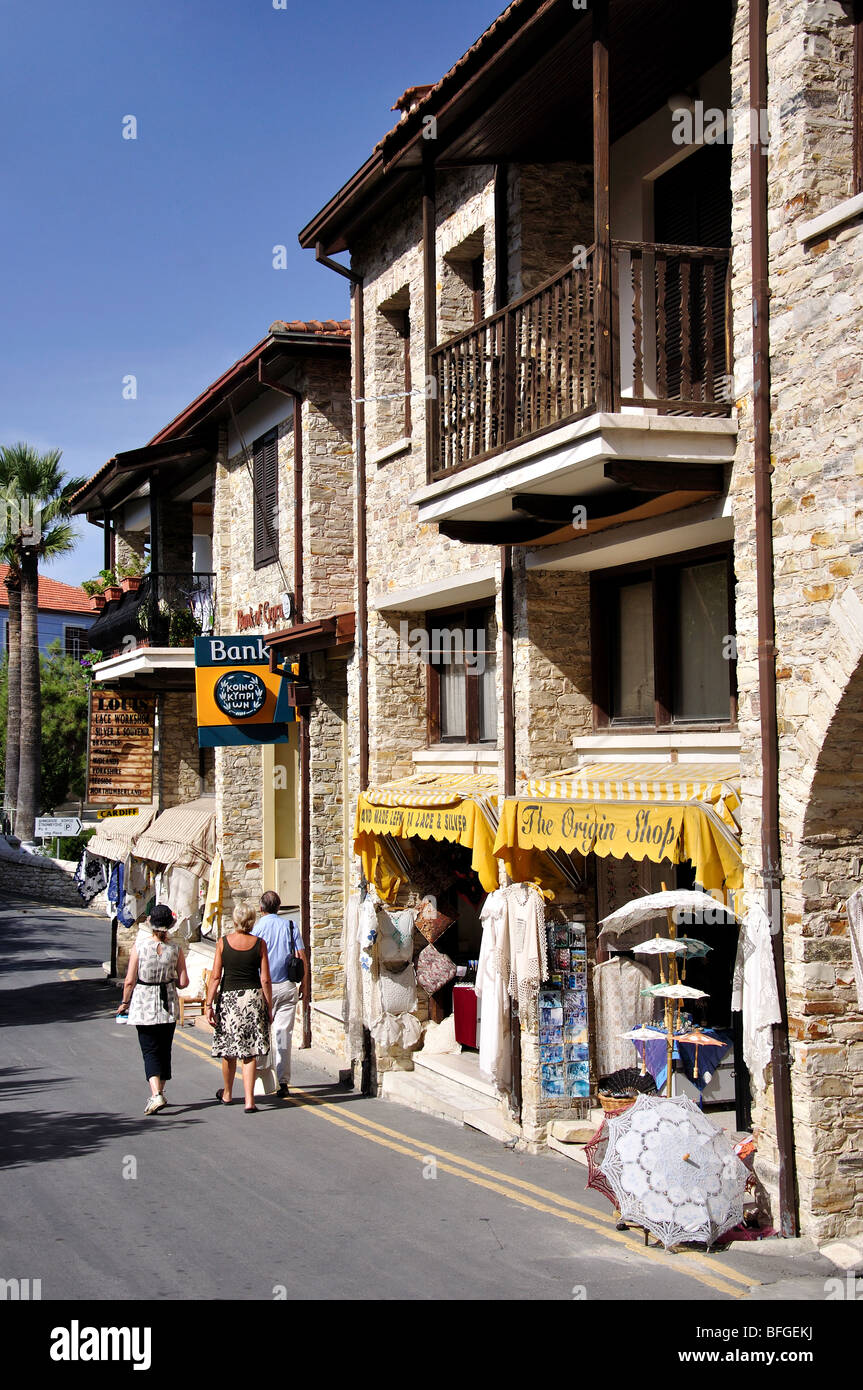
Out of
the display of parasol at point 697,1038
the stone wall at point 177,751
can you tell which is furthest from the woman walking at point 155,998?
the stone wall at point 177,751

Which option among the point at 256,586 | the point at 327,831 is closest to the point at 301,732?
the point at 327,831

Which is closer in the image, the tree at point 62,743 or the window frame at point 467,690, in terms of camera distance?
the window frame at point 467,690

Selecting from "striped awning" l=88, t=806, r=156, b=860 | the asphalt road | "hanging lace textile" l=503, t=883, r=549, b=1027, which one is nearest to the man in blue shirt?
the asphalt road

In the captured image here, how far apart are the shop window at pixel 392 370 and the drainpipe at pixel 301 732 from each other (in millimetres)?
2264

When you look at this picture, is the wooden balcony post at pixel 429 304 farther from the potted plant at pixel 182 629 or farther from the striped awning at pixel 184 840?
the potted plant at pixel 182 629

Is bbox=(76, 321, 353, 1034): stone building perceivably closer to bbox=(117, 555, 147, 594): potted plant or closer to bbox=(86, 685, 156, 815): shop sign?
bbox=(117, 555, 147, 594): potted plant

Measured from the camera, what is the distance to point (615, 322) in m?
8.34

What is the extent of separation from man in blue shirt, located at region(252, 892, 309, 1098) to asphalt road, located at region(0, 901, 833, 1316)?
51cm

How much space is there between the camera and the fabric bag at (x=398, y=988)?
42.8 ft

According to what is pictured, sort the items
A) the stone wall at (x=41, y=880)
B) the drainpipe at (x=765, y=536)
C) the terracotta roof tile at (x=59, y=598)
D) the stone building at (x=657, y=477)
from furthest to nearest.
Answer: the terracotta roof tile at (x=59, y=598)
the stone wall at (x=41, y=880)
the drainpipe at (x=765, y=536)
the stone building at (x=657, y=477)

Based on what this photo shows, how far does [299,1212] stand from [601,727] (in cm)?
456

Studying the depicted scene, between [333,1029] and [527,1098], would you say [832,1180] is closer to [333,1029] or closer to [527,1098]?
[527,1098]

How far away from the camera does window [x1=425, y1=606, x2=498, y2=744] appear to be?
42.0 feet

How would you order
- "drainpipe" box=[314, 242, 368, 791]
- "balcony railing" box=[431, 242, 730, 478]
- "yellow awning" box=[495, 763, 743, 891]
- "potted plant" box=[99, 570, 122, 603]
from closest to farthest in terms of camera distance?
"yellow awning" box=[495, 763, 743, 891]
"balcony railing" box=[431, 242, 730, 478]
"drainpipe" box=[314, 242, 368, 791]
"potted plant" box=[99, 570, 122, 603]
